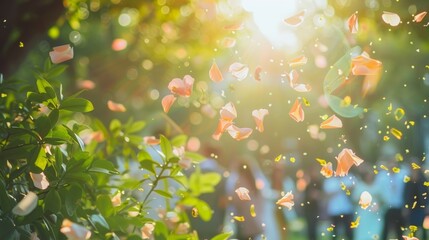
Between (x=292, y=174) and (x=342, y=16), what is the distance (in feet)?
14.0

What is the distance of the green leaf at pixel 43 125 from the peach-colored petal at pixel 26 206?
206 millimetres

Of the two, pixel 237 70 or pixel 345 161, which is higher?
pixel 237 70

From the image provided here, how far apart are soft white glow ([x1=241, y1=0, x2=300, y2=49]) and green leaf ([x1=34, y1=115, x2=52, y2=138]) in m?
3.34

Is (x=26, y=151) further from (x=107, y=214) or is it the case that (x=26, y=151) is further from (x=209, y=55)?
(x=209, y=55)

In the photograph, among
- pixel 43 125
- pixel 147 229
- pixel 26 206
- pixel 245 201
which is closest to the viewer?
pixel 26 206

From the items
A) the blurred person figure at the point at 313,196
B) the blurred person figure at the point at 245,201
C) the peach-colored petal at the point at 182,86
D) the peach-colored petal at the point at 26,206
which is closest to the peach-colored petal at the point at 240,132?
the peach-colored petal at the point at 182,86

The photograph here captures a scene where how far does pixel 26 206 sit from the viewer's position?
1.67 m

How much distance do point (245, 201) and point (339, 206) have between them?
1217 mm

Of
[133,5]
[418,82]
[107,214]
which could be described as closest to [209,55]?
[133,5]

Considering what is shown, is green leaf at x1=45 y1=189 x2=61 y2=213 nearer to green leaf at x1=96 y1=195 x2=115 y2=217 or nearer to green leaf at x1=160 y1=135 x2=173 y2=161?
green leaf at x1=96 y1=195 x2=115 y2=217

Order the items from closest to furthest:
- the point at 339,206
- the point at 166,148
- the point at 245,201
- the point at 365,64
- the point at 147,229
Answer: the point at 166,148 → the point at 147,229 → the point at 365,64 → the point at 245,201 → the point at 339,206

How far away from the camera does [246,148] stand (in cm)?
1054

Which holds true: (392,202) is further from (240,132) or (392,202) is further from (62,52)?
(62,52)

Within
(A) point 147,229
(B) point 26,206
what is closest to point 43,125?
(B) point 26,206
